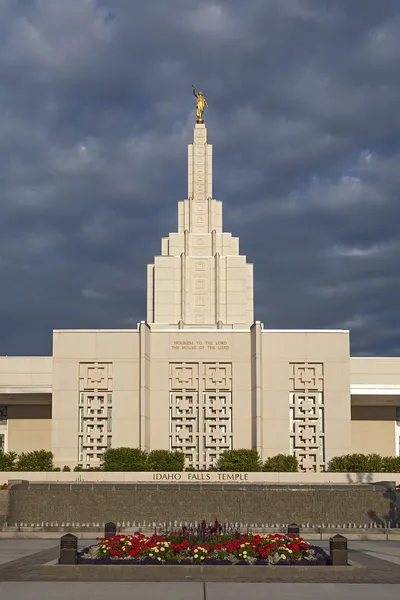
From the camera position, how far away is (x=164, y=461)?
5238cm

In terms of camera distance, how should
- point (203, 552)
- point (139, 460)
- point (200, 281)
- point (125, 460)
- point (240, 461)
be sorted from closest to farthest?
point (203, 552) < point (125, 460) < point (139, 460) < point (240, 461) < point (200, 281)

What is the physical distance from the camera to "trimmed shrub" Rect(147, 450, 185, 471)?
52.1 meters

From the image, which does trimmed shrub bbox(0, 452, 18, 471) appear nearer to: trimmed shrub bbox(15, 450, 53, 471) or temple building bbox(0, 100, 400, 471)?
trimmed shrub bbox(15, 450, 53, 471)

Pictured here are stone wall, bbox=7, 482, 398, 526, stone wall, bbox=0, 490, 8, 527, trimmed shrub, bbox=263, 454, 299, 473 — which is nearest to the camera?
stone wall, bbox=0, 490, 8, 527

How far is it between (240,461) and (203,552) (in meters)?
34.0

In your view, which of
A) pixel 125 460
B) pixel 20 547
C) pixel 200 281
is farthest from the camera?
pixel 200 281

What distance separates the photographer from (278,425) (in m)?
56.1

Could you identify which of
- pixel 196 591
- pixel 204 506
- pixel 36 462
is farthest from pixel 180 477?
pixel 196 591

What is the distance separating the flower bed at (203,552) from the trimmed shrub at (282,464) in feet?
108

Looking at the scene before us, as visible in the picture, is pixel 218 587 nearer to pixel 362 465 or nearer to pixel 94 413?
pixel 362 465

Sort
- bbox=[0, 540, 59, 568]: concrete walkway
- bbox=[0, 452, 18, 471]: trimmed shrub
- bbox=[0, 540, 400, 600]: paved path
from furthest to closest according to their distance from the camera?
bbox=[0, 452, 18, 471]: trimmed shrub < bbox=[0, 540, 59, 568]: concrete walkway < bbox=[0, 540, 400, 600]: paved path

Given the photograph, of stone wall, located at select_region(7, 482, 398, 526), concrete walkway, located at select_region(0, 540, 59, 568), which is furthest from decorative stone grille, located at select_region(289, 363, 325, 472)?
concrete walkway, located at select_region(0, 540, 59, 568)

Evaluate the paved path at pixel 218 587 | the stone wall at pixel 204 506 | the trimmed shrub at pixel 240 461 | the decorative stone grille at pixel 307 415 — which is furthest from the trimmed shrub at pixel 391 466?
the paved path at pixel 218 587

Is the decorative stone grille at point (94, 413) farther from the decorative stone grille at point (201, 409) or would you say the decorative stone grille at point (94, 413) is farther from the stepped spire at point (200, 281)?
the stepped spire at point (200, 281)
